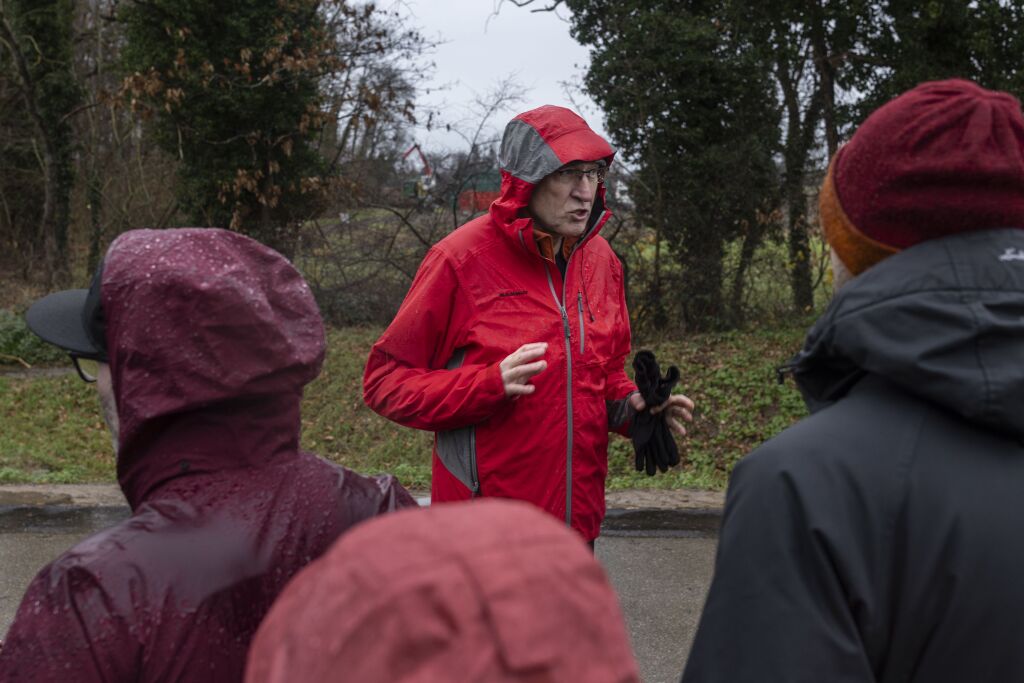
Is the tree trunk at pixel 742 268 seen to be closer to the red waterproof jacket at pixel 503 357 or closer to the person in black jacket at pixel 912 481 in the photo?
the red waterproof jacket at pixel 503 357

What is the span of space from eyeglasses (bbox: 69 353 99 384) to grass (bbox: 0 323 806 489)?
19.6 feet

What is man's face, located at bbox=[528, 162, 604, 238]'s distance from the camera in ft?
11.1

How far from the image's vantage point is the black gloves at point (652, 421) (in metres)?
3.41

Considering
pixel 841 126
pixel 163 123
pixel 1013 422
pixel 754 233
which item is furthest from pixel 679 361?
pixel 1013 422

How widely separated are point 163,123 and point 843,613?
13.5 m

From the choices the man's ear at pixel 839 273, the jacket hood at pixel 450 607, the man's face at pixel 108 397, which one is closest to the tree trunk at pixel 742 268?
the man's ear at pixel 839 273

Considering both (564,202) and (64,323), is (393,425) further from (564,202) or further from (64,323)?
(64,323)

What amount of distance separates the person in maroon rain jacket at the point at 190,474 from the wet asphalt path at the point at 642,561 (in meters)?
3.31

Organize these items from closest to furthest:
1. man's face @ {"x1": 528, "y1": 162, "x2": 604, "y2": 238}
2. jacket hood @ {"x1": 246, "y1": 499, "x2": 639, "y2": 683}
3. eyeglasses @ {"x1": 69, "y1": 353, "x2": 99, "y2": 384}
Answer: jacket hood @ {"x1": 246, "y1": 499, "x2": 639, "y2": 683}
eyeglasses @ {"x1": 69, "y1": 353, "x2": 99, "y2": 384}
man's face @ {"x1": 528, "y1": 162, "x2": 604, "y2": 238}

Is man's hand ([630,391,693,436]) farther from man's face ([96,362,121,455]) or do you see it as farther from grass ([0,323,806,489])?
grass ([0,323,806,489])

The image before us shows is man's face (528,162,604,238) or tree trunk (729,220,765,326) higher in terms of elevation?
man's face (528,162,604,238)

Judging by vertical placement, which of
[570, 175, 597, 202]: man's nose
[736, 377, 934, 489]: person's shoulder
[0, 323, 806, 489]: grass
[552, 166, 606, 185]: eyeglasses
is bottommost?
[0, 323, 806, 489]: grass

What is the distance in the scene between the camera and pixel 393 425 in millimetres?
10828

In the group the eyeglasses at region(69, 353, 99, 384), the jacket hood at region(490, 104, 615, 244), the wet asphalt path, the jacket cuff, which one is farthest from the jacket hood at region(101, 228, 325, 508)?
the wet asphalt path
